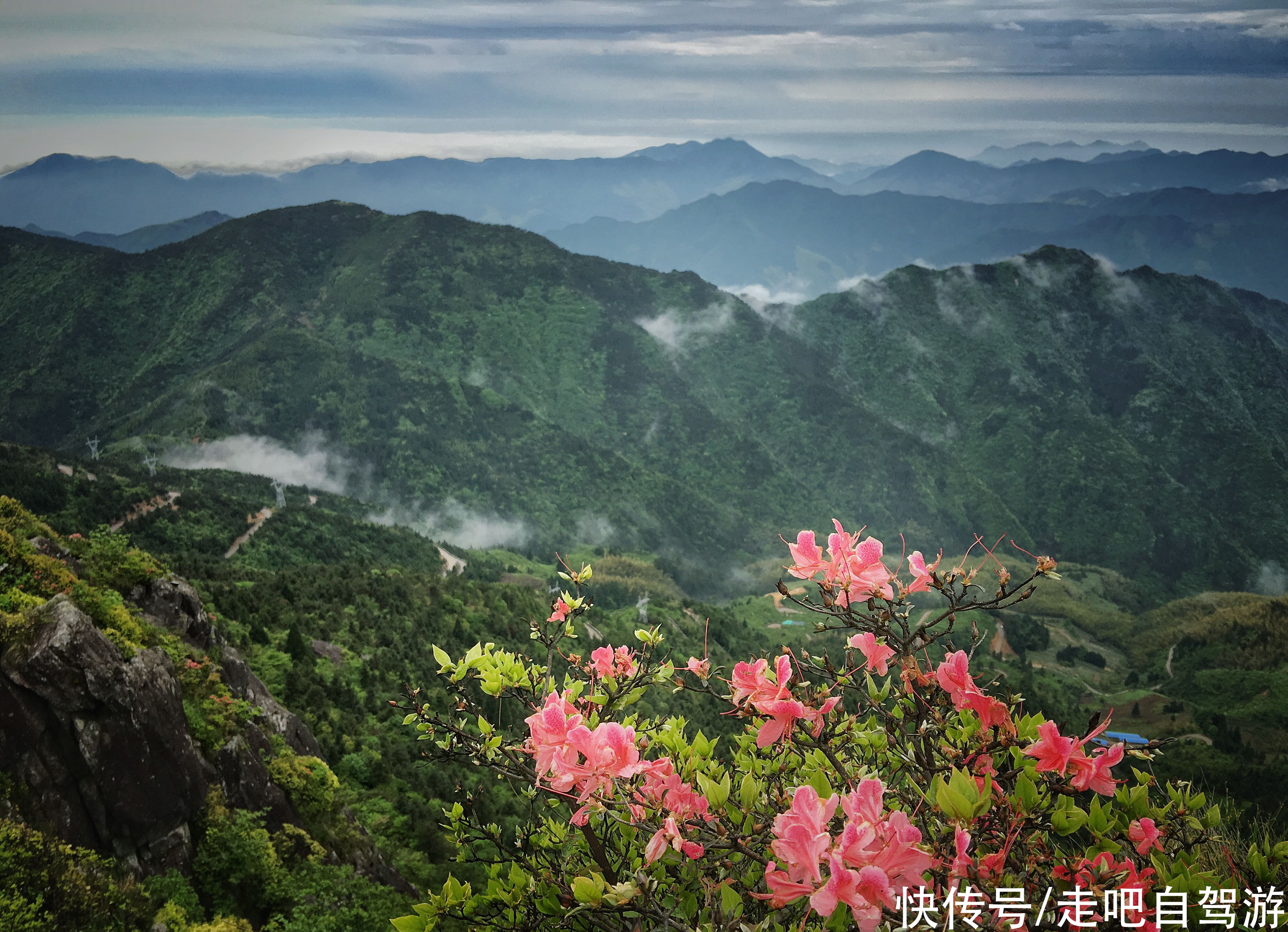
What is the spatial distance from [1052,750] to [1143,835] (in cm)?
91

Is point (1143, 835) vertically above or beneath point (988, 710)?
beneath

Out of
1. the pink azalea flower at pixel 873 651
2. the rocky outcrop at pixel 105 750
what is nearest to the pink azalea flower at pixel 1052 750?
the pink azalea flower at pixel 873 651

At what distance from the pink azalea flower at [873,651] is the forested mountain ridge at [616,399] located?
102337mm

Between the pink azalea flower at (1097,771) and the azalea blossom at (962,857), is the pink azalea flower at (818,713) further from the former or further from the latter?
the pink azalea flower at (1097,771)

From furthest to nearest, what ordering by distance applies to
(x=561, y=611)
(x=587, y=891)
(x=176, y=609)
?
(x=176, y=609) < (x=561, y=611) < (x=587, y=891)

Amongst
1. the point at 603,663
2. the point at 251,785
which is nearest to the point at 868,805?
the point at 603,663

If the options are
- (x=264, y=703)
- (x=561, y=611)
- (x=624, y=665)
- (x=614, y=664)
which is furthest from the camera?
(x=264, y=703)

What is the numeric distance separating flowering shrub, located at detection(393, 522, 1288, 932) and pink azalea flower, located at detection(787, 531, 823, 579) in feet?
0.05

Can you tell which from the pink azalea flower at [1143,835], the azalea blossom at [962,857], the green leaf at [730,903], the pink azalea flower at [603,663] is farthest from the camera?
the pink azalea flower at [603,663]

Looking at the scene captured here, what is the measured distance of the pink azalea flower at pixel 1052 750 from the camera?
2.82 meters

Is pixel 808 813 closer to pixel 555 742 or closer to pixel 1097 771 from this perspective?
pixel 555 742

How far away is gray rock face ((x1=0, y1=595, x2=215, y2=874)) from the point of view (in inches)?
313

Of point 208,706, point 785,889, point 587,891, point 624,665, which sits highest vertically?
point 785,889

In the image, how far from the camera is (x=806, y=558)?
3.47 meters
